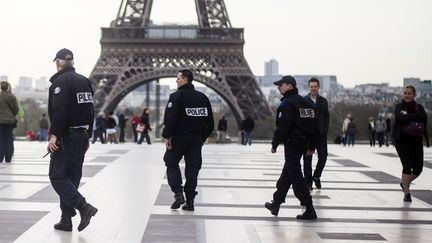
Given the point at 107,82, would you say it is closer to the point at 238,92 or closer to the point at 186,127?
the point at 238,92

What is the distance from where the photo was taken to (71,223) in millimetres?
7492

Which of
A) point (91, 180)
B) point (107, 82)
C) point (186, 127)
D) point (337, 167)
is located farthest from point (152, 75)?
point (186, 127)

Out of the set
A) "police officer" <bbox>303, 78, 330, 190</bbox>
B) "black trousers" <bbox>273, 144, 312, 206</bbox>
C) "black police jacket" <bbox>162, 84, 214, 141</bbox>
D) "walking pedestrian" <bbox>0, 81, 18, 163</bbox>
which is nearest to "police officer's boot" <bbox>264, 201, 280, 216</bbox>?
"black trousers" <bbox>273, 144, 312, 206</bbox>

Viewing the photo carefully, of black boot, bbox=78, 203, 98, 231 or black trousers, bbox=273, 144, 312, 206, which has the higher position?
black trousers, bbox=273, 144, 312, 206

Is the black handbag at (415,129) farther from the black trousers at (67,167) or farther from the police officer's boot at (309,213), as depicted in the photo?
the black trousers at (67,167)

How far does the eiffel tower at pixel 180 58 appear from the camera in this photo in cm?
4678

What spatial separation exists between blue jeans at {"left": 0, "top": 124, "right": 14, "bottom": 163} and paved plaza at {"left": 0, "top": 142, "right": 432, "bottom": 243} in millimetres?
682

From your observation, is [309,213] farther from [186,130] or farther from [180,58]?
[180,58]

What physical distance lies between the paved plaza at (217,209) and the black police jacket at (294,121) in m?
0.90

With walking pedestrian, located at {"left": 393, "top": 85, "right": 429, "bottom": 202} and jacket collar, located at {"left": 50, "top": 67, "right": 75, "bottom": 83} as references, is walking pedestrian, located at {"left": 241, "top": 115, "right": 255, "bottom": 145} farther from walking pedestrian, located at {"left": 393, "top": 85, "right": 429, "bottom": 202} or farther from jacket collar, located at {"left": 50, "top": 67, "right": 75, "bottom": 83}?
jacket collar, located at {"left": 50, "top": 67, "right": 75, "bottom": 83}

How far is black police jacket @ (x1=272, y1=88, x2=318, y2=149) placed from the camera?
8.48m

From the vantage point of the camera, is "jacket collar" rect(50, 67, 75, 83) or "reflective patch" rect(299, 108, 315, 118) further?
"reflective patch" rect(299, 108, 315, 118)

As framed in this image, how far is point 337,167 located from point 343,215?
289 inches

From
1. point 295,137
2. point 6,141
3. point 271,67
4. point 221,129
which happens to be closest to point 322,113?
point 295,137
